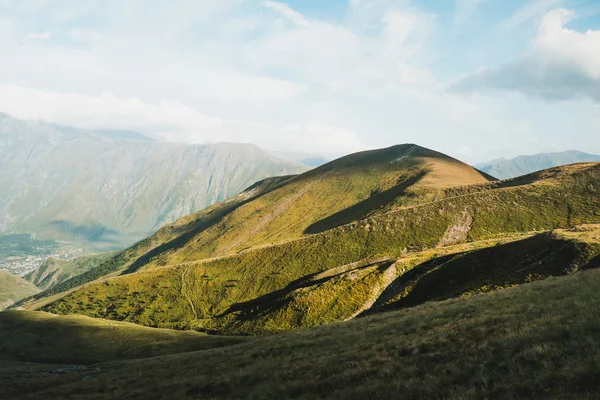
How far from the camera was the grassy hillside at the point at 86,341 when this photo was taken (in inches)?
2579

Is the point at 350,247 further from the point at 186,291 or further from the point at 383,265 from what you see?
the point at 186,291

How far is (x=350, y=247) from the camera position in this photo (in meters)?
133

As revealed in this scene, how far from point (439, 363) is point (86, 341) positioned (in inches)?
3442

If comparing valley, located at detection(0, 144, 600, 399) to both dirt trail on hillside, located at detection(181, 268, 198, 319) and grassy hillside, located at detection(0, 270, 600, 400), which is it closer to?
grassy hillside, located at detection(0, 270, 600, 400)

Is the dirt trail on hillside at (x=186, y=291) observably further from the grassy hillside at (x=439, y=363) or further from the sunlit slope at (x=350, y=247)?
the grassy hillside at (x=439, y=363)

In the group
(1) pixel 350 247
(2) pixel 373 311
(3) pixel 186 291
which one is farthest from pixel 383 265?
(3) pixel 186 291

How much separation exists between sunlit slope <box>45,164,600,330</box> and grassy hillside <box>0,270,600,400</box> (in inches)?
2856

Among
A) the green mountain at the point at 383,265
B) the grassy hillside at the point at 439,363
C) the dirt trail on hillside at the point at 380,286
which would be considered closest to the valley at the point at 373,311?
the grassy hillside at the point at 439,363

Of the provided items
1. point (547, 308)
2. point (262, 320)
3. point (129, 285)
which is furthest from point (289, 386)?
point (129, 285)


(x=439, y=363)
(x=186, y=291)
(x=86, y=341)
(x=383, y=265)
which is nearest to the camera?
(x=439, y=363)

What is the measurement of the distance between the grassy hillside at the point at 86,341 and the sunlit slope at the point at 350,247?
25.2 meters

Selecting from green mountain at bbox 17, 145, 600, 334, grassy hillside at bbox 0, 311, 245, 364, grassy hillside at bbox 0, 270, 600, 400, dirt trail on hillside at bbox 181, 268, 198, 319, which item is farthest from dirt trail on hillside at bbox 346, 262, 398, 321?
dirt trail on hillside at bbox 181, 268, 198, 319

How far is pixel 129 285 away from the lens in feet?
529

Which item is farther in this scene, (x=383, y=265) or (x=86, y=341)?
(x=383, y=265)
